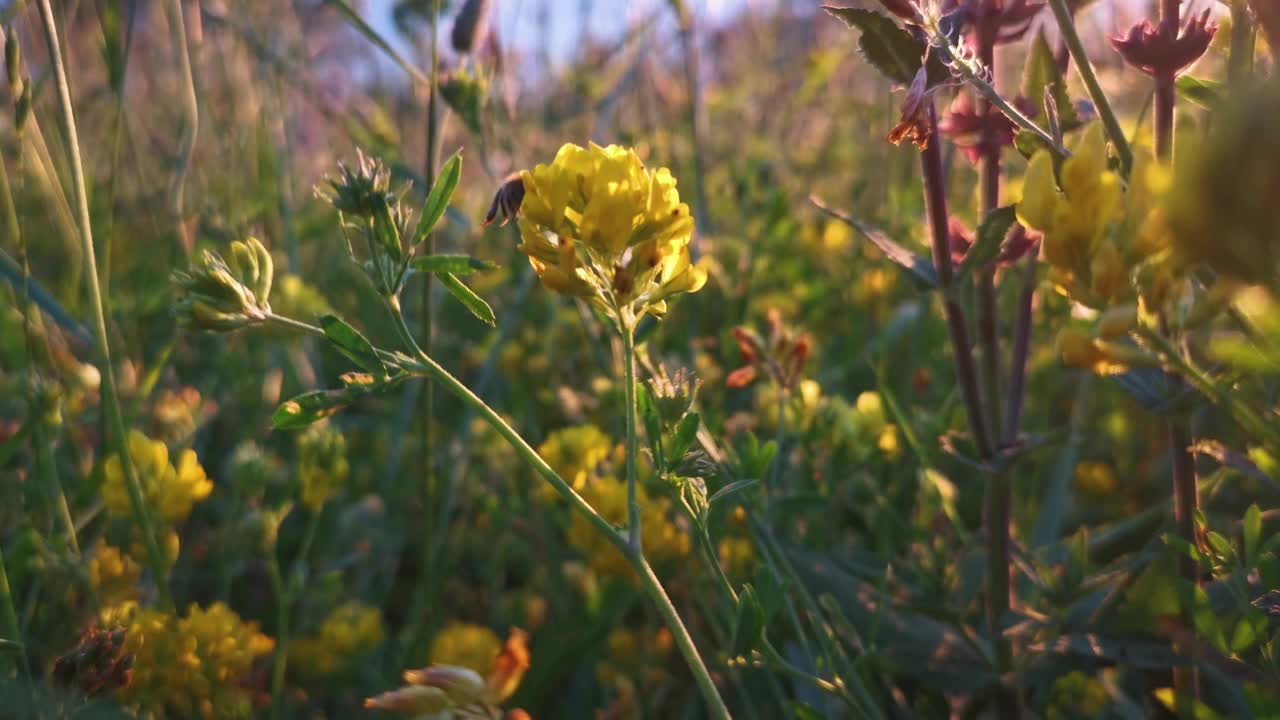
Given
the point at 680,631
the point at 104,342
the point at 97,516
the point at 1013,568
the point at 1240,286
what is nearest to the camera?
the point at 1240,286

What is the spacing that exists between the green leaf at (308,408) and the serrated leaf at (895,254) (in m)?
0.41

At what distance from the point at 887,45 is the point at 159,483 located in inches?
36.0

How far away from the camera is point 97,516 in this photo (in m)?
1.29

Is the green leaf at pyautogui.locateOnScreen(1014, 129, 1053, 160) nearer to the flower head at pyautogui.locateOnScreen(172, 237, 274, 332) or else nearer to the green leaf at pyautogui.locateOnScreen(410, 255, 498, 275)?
the green leaf at pyautogui.locateOnScreen(410, 255, 498, 275)

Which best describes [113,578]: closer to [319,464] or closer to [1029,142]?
[319,464]

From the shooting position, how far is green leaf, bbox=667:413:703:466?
2.16 ft

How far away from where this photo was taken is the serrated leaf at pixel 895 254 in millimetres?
788

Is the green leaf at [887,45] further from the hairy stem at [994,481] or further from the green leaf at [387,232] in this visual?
the green leaf at [387,232]

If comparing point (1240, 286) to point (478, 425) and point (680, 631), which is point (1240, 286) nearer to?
point (680, 631)

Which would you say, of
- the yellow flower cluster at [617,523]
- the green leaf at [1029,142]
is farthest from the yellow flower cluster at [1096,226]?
the yellow flower cluster at [617,523]

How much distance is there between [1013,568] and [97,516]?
1155 millimetres

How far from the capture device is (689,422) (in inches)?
26.0

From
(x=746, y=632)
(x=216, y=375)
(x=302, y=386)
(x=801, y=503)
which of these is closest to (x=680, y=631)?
(x=746, y=632)

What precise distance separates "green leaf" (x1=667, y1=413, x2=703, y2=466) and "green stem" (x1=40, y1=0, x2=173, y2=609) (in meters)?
0.55
